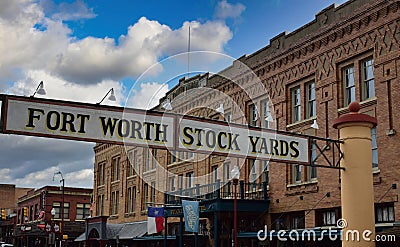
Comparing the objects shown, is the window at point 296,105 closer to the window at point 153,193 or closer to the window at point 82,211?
the window at point 153,193

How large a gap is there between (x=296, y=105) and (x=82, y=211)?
153 ft

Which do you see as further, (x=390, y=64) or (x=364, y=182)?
(x=390, y=64)

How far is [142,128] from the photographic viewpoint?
12.3m

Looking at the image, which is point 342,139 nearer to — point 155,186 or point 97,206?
point 155,186

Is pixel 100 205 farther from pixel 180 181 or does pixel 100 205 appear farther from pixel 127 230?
pixel 180 181

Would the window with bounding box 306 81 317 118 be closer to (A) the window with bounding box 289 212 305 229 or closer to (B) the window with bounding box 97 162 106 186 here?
(A) the window with bounding box 289 212 305 229

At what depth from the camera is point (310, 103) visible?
26141mm

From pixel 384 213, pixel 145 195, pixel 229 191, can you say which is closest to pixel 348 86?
pixel 384 213

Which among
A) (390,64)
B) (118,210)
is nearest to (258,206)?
(390,64)

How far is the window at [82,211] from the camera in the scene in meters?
67.8

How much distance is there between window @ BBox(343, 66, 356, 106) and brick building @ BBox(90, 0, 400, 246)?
0.14ft

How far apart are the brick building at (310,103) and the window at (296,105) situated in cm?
5

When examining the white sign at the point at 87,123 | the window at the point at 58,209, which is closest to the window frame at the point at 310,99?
the white sign at the point at 87,123

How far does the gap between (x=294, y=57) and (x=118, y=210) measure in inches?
995
